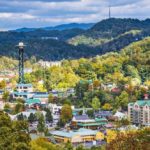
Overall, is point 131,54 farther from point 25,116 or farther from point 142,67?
point 25,116

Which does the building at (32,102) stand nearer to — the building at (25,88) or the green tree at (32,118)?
the building at (25,88)

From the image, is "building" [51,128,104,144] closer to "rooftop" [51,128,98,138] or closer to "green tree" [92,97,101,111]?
"rooftop" [51,128,98,138]

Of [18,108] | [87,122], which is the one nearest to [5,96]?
[18,108]

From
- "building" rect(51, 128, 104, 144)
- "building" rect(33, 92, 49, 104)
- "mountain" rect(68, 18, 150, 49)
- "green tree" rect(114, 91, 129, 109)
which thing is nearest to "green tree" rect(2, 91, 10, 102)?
"building" rect(33, 92, 49, 104)

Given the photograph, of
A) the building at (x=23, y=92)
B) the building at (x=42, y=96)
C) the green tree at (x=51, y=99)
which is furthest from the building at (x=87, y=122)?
the building at (x=23, y=92)

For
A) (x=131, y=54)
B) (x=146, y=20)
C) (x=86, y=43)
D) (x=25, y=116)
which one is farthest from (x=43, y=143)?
(x=146, y=20)

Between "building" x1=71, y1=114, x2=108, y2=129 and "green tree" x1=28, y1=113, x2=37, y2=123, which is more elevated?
"green tree" x1=28, y1=113, x2=37, y2=123
